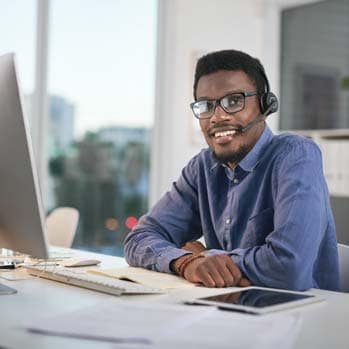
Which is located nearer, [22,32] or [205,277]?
[205,277]

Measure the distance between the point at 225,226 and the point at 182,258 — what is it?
0.28 m

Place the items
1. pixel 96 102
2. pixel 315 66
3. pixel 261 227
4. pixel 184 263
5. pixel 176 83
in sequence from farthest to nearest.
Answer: pixel 315 66 → pixel 176 83 → pixel 96 102 → pixel 261 227 → pixel 184 263

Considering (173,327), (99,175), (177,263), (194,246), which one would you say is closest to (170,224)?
(194,246)

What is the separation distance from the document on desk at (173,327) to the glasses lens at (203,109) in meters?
0.75

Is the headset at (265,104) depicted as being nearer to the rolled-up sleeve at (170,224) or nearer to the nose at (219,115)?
the nose at (219,115)

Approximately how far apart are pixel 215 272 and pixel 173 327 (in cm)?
43

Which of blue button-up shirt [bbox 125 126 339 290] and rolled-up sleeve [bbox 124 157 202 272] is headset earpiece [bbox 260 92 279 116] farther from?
rolled-up sleeve [bbox 124 157 202 272]

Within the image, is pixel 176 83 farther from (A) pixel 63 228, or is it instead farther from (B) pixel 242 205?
(B) pixel 242 205

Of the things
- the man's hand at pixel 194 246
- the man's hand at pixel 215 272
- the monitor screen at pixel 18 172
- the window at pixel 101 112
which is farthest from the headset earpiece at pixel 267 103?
the window at pixel 101 112

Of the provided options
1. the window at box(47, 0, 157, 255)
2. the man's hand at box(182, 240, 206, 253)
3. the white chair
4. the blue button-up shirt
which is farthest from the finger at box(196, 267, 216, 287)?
the window at box(47, 0, 157, 255)

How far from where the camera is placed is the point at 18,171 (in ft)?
3.92

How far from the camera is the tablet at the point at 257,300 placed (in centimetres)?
107

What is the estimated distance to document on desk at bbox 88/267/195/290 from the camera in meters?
1.33

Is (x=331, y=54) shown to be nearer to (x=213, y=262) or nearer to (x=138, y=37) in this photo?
(x=138, y=37)
